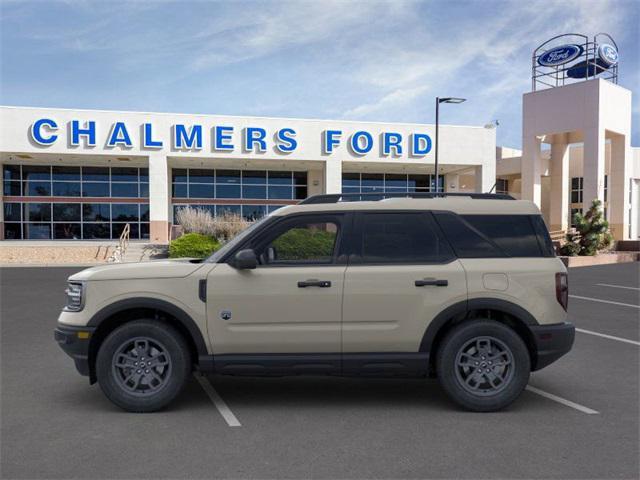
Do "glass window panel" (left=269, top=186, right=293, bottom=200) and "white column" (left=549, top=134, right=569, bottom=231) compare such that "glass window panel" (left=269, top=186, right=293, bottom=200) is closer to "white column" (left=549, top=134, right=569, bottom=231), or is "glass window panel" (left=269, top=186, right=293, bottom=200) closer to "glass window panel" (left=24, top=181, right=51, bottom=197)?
"glass window panel" (left=24, top=181, right=51, bottom=197)

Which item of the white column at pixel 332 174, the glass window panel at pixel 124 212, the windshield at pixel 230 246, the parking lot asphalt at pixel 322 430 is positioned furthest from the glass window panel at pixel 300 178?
the windshield at pixel 230 246

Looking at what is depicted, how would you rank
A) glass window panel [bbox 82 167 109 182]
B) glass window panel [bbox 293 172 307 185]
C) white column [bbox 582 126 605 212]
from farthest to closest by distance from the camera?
glass window panel [bbox 293 172 307 185] → glass window panel [bbox 82 167 109 182] → white column [bbox 582 126 605 212]

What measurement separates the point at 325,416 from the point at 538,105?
105 ft

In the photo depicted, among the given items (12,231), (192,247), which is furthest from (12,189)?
(192,247)

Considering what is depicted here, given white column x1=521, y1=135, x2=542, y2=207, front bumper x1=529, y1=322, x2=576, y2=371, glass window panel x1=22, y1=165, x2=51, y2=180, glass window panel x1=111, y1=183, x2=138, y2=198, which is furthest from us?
glass window panel x1=111, y1=183, x2=138, y2=198

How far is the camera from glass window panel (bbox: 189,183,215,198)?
36.0 m

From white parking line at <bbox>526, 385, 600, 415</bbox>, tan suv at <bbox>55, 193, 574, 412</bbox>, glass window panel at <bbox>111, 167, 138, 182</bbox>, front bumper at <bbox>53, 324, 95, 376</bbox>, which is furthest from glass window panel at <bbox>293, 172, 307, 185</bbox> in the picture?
front bumper at <bbox>53, 324, 95, 376</bbox>

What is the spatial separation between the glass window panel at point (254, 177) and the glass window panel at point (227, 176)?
1.49 feet

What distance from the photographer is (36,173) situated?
34031 mm

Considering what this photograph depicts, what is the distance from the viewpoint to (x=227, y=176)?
36094 millimetres

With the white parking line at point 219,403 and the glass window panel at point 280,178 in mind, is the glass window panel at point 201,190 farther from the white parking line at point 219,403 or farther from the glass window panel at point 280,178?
the white parking line at point 219,403

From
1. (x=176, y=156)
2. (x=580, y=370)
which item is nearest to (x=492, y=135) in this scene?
(x=176, y=156)

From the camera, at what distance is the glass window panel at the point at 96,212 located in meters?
34.5

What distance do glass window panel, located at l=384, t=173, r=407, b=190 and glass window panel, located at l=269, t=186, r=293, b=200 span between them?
22.4ft
